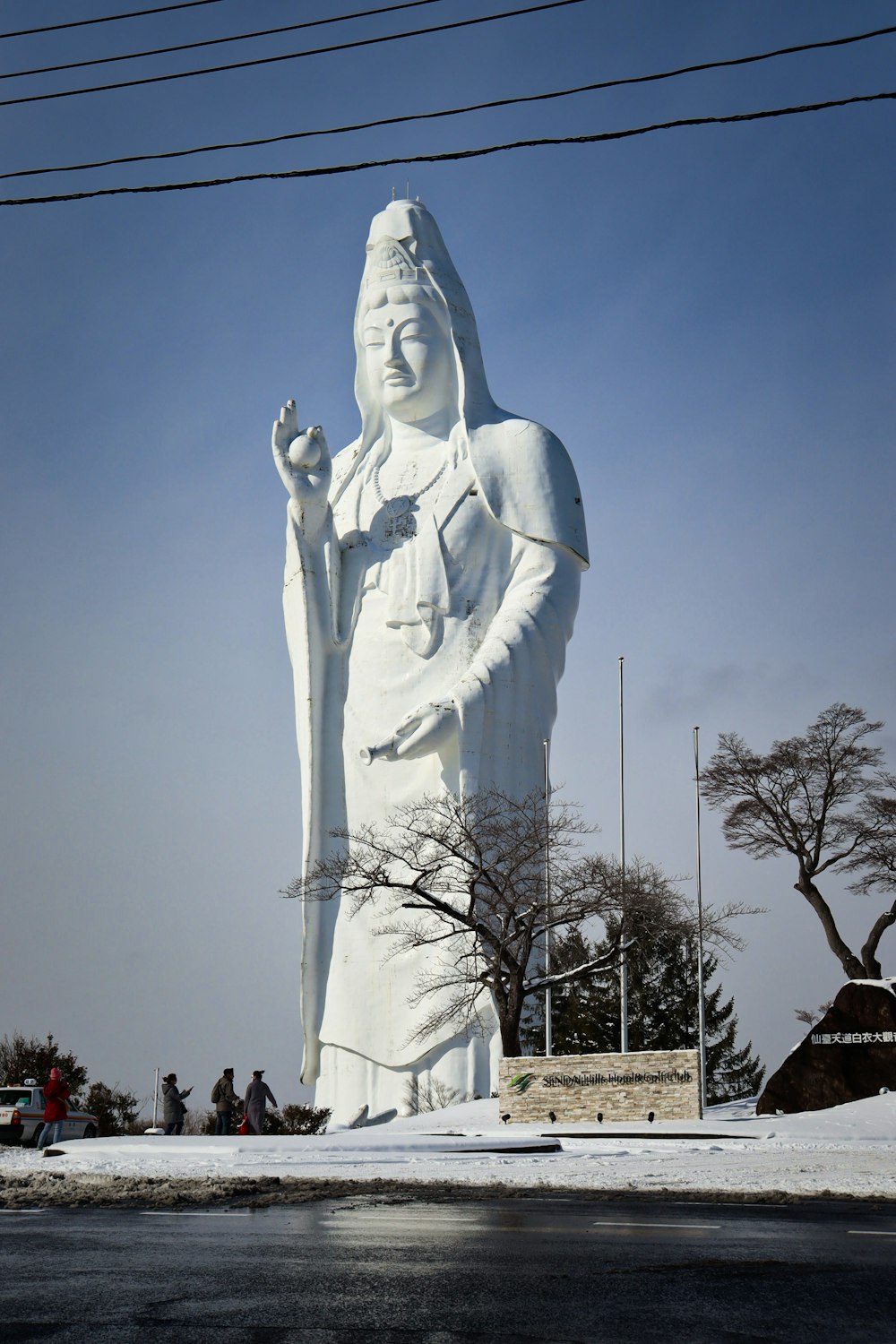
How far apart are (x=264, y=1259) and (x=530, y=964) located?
1854 cm

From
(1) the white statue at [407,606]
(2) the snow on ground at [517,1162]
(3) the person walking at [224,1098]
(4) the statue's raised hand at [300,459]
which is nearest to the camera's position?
(2) the snow on ground at [517,1162]

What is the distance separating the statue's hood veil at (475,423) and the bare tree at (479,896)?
4917mm

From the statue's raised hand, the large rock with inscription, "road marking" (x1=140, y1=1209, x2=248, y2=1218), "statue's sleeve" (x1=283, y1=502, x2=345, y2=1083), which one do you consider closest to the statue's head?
the statue's raised hand

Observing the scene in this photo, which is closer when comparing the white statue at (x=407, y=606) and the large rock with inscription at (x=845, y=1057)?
the large rock with inscription at (x=845, y=1057)

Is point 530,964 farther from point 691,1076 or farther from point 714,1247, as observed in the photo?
point 714,1247

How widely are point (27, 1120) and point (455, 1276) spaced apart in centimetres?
1760

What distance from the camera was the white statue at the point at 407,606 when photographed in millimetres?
24406

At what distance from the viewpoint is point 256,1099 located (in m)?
18.6

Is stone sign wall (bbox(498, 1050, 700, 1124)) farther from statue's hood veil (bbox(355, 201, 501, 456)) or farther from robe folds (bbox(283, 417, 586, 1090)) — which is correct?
statue's hood veil (bbox(355, 201, 501, 456))

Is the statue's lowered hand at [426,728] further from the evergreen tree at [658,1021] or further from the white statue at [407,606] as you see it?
the evergreen tree at [658,1021]

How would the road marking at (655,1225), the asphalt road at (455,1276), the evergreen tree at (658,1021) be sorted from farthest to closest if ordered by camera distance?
the evergreen tree at (658,1021) → the road marking at (655,1225) → the asphalt road at (455,1276)

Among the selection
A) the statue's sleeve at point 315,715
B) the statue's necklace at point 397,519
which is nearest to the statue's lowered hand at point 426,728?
the statue's sleeve at point 315,715

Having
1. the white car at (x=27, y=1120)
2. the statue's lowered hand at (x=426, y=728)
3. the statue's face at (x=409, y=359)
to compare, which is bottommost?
the white car at (x=27, y=1120)

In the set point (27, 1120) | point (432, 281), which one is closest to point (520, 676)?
point (432, 281)
